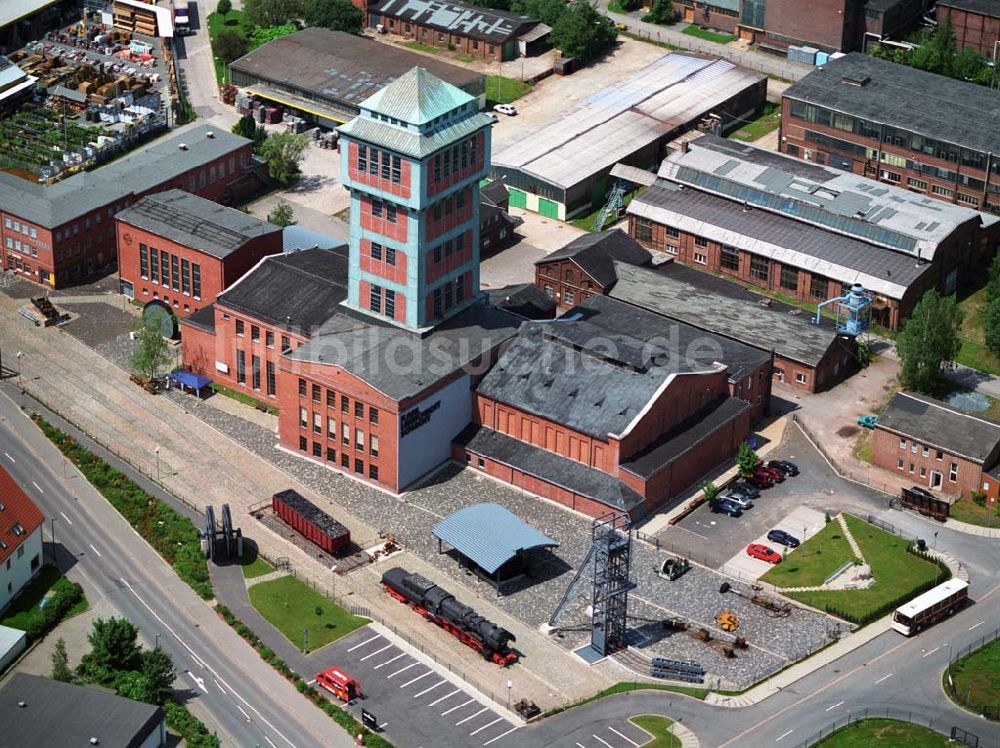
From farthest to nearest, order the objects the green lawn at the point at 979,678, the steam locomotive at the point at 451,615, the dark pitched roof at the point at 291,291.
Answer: the dark pitched roof at the point at 291,291 < the steam locomotive at the point at 451,615 < the green lawn at the point at 979,678

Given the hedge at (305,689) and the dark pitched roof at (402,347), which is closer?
the hedge at (305,689)

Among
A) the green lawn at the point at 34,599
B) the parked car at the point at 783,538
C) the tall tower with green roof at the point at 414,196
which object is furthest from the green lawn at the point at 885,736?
the green lawn at the point at 34,599

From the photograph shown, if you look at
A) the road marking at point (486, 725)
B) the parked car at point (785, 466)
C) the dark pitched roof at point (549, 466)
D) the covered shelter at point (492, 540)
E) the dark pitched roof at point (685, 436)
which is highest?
the dark pitched roof at point (685, 436)

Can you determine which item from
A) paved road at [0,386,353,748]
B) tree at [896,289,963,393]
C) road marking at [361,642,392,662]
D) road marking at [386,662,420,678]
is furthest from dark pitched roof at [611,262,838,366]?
paved road at [0,386,353,748]

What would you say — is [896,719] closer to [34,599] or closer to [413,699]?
[413,699]

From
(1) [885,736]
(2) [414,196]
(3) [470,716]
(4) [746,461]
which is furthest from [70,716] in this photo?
(4) [746,461]

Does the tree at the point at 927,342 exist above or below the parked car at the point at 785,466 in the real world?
above

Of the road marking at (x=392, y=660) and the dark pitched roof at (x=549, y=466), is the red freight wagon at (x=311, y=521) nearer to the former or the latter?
the road marking at (x=392, y=660)
